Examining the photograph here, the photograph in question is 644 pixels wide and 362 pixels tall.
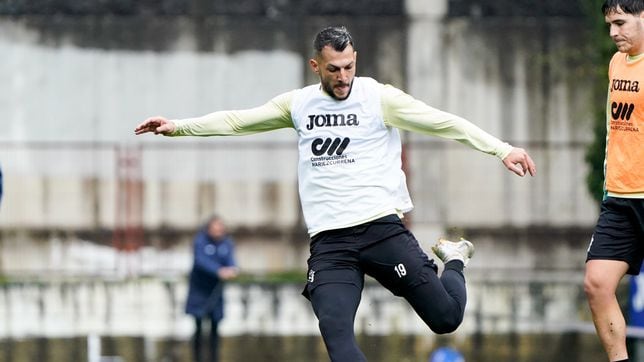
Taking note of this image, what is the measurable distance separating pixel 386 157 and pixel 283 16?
1163cm

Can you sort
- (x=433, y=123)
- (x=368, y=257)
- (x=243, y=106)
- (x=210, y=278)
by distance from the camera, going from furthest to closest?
1. (x=243, y=106)
2. (x=210, y=278)
3. (x=368, y=257)
4. (x=433, y=123)

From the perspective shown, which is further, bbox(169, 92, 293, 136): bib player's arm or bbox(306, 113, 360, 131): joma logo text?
bbox(169, 92, 293, 136): bib player's arm

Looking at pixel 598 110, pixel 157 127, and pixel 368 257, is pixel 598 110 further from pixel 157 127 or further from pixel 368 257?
pixel 157 127

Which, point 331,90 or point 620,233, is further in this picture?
point 620,233

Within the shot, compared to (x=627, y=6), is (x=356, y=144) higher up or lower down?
lower down

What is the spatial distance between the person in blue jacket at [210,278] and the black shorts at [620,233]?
348 inches

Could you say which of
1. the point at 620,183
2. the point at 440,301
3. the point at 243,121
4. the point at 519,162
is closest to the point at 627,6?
the point at 620,183

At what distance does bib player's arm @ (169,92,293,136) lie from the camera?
922cm

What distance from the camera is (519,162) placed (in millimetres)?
8648

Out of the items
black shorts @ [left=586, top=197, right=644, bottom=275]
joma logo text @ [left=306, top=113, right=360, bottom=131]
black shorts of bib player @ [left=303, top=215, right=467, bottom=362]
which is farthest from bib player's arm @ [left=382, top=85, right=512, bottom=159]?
black shorts @ [left=586, top=197, right=644, bottom=275]

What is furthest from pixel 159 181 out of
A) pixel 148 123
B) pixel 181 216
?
pixel 148 123

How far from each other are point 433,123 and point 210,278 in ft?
30.5

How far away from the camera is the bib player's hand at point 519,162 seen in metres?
8.60

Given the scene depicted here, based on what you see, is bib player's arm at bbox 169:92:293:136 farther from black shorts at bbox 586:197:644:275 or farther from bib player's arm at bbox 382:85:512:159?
black shorts at bbox 586:197:644:275
